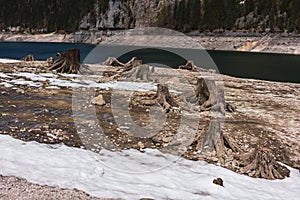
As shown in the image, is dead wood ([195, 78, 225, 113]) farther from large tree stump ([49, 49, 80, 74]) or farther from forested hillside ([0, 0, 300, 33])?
forested hillside ([0, 0, 300, 33])

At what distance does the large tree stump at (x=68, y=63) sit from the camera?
33.8 m

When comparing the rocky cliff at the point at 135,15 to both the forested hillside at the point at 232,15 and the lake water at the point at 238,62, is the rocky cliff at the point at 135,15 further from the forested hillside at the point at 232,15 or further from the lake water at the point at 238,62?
the lake water at the point at 238,62

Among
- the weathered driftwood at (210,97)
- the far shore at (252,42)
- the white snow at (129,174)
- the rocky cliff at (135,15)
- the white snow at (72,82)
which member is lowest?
the white snow at (129,174)

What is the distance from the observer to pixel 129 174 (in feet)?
36.2

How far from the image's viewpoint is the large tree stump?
33.8 metres

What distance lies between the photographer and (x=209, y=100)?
21234mm

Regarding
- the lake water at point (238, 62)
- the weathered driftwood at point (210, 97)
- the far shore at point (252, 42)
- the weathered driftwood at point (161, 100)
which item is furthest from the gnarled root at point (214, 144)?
the far shore at point (252, 42)

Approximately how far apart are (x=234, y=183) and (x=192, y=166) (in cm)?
186

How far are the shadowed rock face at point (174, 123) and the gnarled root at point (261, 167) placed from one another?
40 millimetres

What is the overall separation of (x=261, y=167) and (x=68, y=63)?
2633 centimetres

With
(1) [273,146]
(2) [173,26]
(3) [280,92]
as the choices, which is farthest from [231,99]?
(2) [173,26]

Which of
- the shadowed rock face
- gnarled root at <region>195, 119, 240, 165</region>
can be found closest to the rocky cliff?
the shadowed rock face

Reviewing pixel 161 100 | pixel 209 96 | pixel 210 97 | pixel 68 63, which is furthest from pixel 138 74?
pixel 210 97

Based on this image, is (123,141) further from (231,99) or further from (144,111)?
(231,99)
